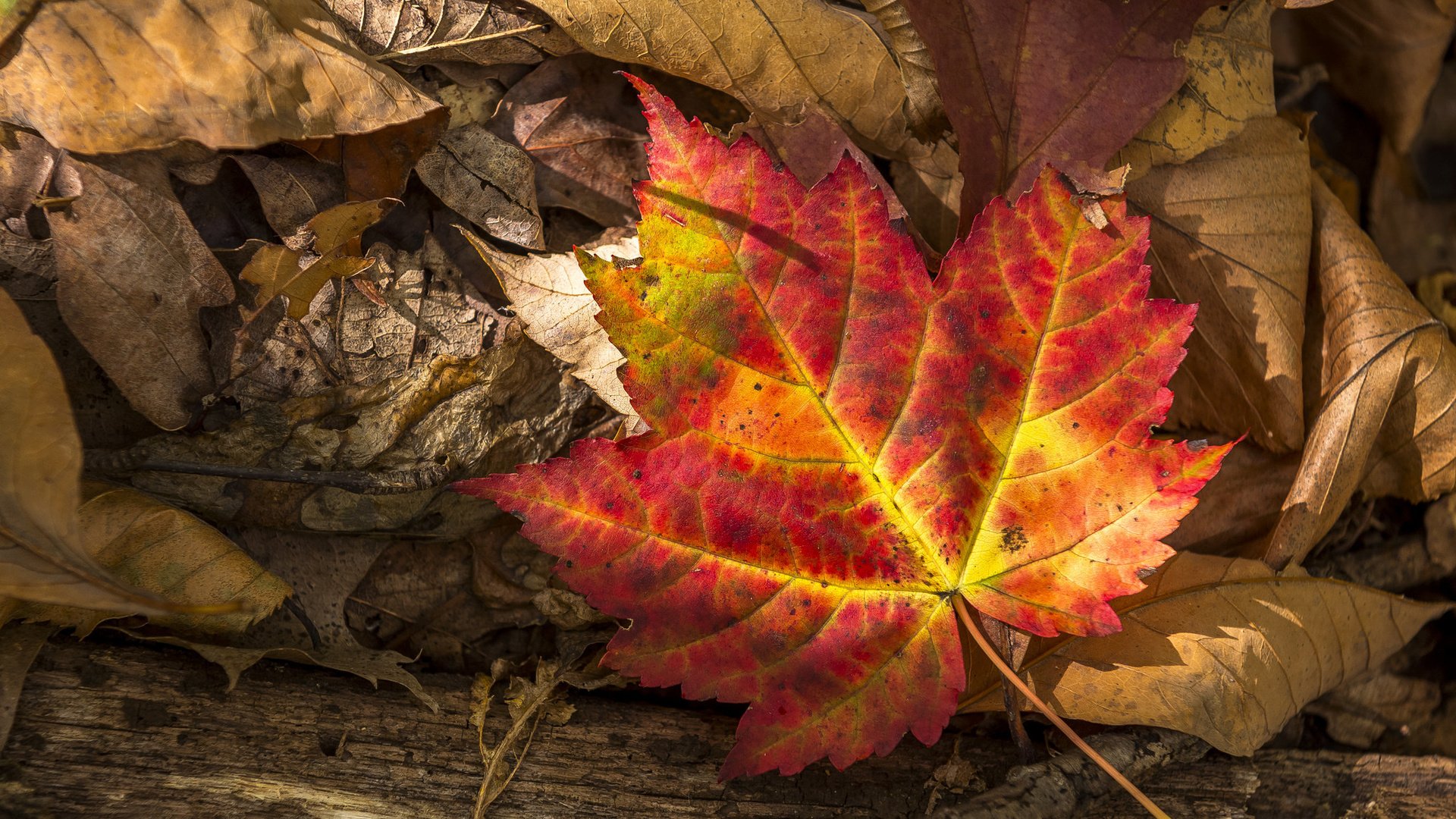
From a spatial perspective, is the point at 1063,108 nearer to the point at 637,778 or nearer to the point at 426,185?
the point at 426,185

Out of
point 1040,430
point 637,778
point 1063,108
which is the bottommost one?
point 637,778

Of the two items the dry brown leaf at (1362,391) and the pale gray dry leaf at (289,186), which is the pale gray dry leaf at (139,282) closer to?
the pale gray dry leaf at (289,186)

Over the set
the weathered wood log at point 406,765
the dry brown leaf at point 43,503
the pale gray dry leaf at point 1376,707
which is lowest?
the pale gray dry leaf at point 1376,707

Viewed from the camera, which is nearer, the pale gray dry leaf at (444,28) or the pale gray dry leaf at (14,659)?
the pale gray dry leaf at (14,659)

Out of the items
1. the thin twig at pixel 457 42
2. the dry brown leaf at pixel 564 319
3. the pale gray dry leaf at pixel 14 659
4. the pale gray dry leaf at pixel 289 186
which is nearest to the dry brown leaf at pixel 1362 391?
the dry brown leaf at pixel 564 319

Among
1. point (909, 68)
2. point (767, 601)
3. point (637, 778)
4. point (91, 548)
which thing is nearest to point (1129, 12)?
point (909, 68)

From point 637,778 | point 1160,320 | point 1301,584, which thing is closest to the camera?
point 1160,320

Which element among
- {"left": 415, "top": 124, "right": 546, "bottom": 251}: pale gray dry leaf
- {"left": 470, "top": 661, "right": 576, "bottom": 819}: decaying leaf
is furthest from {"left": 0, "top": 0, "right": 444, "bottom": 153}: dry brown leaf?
{"left": 470, "top": 661, "right": 576, "bottom": 819}: decaying leaf

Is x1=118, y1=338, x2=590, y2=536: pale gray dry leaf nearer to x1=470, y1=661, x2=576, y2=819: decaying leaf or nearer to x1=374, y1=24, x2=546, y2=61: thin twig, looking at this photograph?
x1=470, y1=661, x2=576, y2=819: decaying leaf
